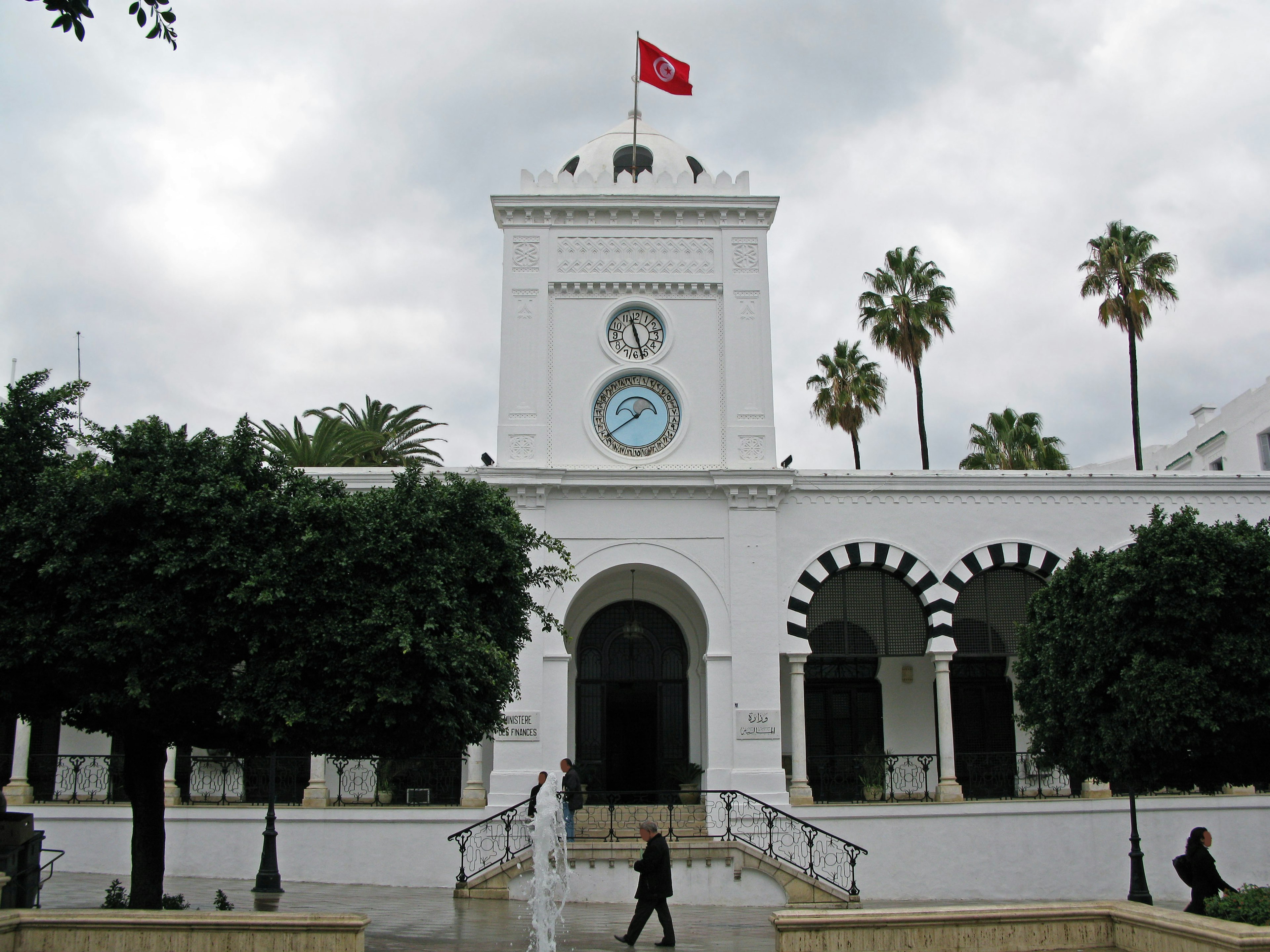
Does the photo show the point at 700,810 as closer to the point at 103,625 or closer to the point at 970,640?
the point at 970,640

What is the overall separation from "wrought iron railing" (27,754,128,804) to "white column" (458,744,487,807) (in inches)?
232

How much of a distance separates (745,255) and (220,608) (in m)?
13.1

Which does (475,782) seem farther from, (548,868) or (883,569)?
(883,569)

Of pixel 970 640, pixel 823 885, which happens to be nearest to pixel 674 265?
pixel 970 640

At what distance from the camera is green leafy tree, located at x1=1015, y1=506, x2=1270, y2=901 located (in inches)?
488

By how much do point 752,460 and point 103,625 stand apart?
39.3ft

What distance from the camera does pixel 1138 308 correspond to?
28031 mm

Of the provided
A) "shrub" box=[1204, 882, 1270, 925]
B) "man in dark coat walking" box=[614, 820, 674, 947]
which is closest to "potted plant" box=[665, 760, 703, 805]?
"man in dark coat walking" box=[614, 820, 674, 947]

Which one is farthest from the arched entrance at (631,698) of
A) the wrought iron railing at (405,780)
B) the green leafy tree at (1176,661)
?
the green leafy tree at (1176,661)

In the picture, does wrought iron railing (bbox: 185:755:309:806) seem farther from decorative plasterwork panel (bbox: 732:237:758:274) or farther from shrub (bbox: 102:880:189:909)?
decorative plasterwork panel (bbox: 732:237:758:274)

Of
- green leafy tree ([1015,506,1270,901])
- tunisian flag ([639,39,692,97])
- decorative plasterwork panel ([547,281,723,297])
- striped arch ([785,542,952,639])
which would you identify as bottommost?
green leafy tree ([1015,506,1270,901])

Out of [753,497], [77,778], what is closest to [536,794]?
[753,497]

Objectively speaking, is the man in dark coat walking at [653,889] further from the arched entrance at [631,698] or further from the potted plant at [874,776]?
the arched entrance at [631,698]

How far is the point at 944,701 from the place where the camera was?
20000mm
